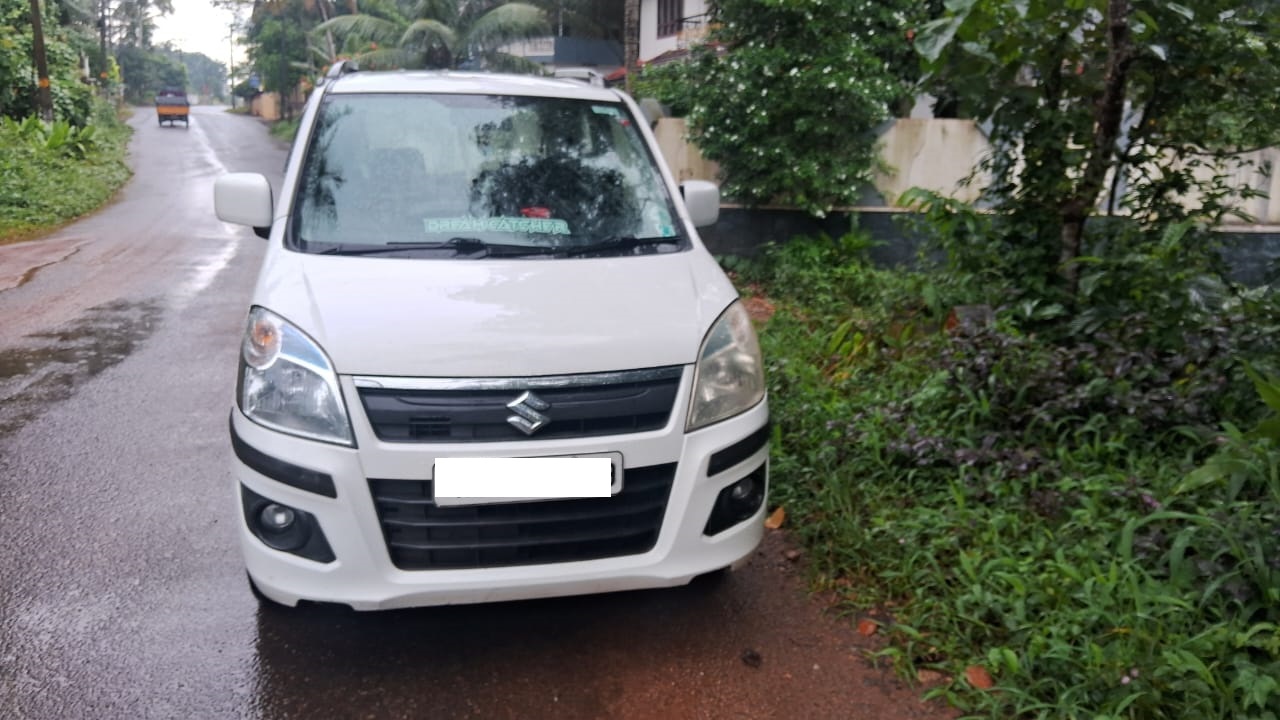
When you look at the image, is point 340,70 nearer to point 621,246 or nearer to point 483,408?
point 621,246

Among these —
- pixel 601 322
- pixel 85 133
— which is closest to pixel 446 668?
pixel 601 322

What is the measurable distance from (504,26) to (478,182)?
19642mm

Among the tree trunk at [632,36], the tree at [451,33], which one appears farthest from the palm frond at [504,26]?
the tree trunk at [632,36]

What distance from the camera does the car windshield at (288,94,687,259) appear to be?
3.64 meters

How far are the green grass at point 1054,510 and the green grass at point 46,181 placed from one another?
1278 centimetres

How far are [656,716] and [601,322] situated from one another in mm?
1194

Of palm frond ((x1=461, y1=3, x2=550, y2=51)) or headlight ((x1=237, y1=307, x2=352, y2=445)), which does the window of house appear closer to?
palm frond ((x1=461, y1=3, x2=550, y2=51))

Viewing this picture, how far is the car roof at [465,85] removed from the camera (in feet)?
14.0

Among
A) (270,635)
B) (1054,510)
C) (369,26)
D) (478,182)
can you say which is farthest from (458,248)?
(369,26)

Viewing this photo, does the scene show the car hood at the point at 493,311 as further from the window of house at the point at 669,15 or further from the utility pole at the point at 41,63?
the window of house at the point at 669,15

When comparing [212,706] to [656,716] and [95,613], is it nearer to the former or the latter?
[95,613]

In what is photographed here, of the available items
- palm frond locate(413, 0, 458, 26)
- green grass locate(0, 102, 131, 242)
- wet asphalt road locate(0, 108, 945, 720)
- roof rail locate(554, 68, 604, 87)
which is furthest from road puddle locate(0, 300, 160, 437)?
palm frond locate(413, 0, 458, 26)

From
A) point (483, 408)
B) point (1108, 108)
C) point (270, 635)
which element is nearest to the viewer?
point (483, 408)

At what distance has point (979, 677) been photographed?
310cm
